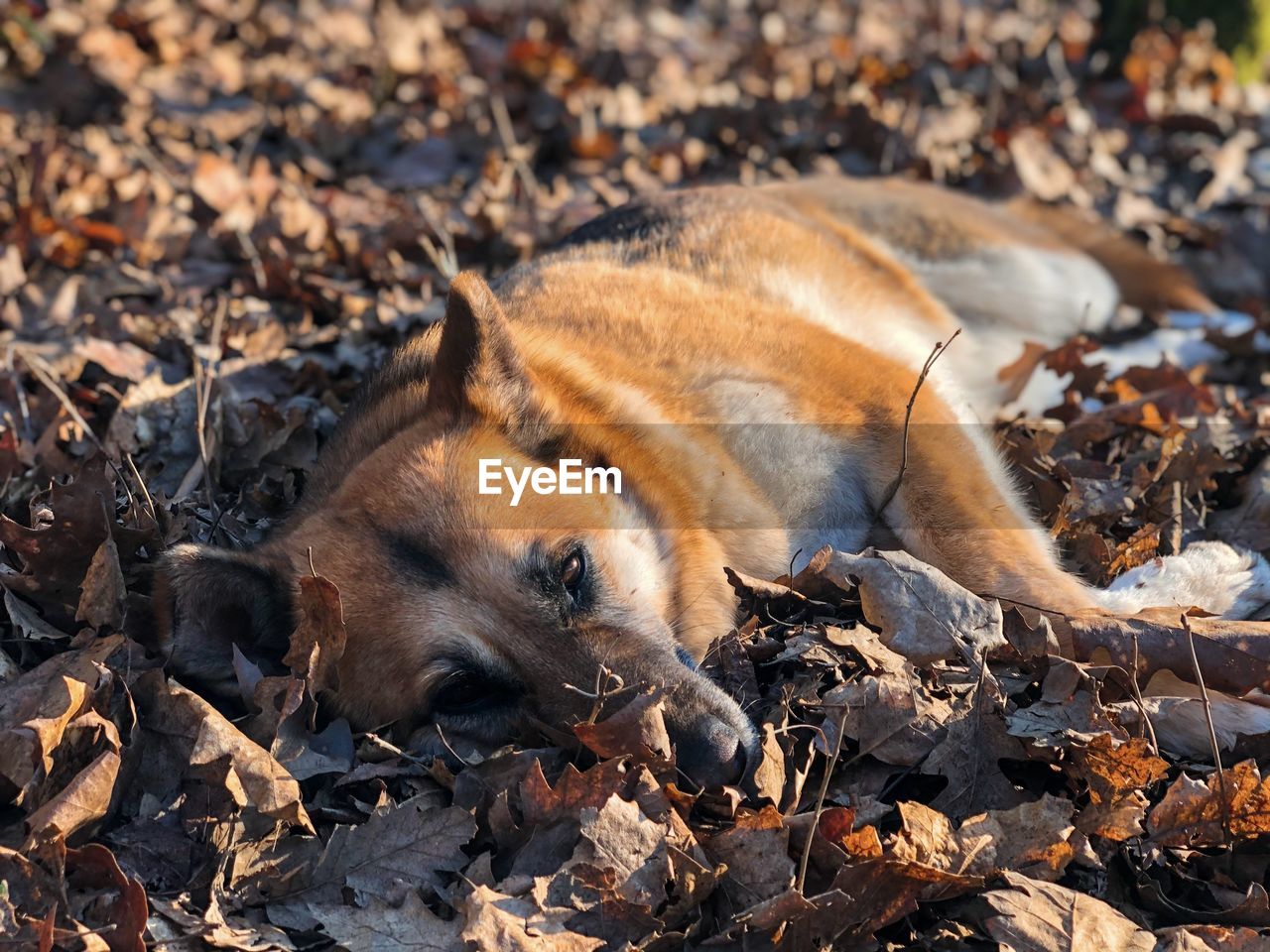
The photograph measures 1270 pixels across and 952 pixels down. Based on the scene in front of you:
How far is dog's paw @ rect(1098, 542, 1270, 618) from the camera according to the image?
346cm

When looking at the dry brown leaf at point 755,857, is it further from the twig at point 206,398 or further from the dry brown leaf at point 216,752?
the twig at point 206,398

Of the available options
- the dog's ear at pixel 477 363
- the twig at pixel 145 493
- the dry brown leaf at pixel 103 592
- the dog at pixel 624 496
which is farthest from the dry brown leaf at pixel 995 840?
the twig at pixel 145 493

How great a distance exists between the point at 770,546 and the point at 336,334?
2426 millimetres

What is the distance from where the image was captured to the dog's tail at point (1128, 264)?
592 centimetres

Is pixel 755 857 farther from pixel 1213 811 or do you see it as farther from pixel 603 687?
pixel 1213 811

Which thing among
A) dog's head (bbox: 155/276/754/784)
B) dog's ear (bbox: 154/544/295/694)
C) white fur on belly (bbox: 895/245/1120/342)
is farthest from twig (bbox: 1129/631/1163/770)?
white fur on belly (bbox: 895/245/1120/342)

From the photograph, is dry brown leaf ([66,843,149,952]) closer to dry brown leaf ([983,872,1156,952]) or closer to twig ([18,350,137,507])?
twig ([18,350,137,507])

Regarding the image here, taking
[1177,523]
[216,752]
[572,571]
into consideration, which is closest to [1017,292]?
[1177,523]

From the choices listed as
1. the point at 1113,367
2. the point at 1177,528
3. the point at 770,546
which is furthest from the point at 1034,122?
the point at 770,546

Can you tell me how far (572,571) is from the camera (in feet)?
10.1

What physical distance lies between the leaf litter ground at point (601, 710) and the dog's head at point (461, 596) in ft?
0.41

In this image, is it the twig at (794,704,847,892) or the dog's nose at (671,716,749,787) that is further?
the dog's nose at (671,716,749,787)

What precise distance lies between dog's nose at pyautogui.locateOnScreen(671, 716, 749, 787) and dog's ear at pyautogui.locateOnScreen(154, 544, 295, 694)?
1186mm

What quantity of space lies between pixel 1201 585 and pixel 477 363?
A: 229 centimetres
